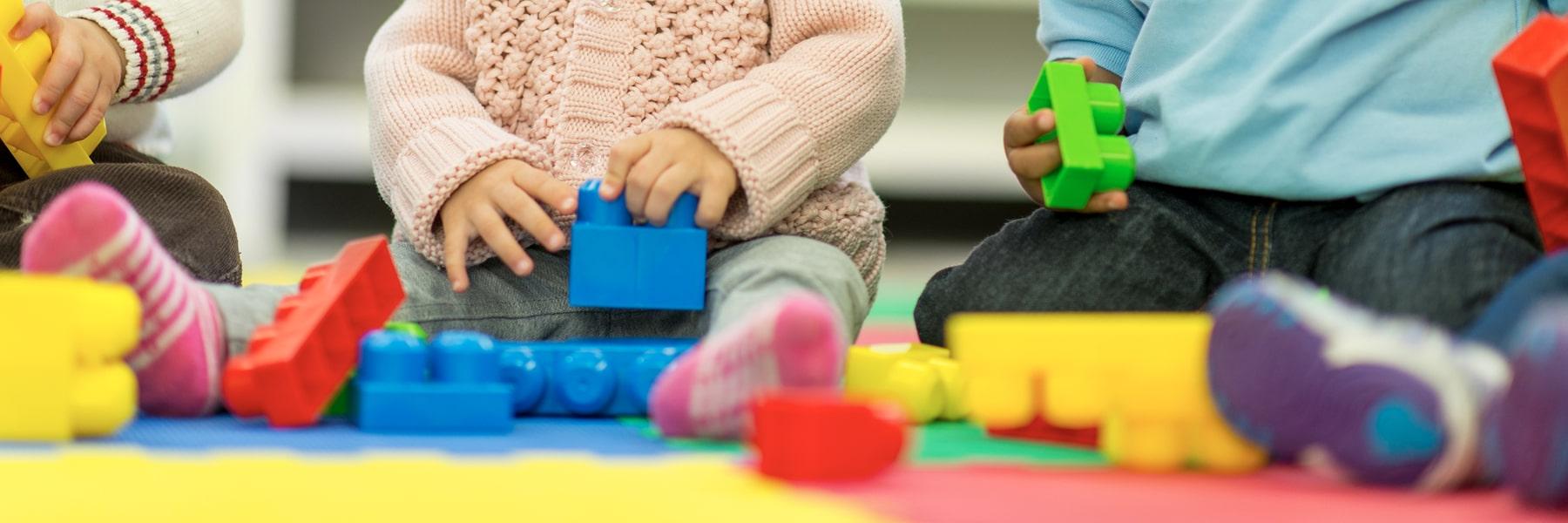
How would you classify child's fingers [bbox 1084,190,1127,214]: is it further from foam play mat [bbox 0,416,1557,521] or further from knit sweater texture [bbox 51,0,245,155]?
knit sweater texture [bbox 51,0,245,155]

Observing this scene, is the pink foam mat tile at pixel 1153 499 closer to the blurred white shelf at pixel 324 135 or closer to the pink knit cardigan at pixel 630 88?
the pink knit cardigan at pixel 630 88

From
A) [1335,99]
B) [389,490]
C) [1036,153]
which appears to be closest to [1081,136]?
[1036,153]

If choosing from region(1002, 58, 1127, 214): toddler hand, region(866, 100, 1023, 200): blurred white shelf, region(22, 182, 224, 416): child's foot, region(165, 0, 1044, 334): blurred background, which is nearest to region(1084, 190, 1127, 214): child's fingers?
region(1002, 58, 1127, 214): toddler hand

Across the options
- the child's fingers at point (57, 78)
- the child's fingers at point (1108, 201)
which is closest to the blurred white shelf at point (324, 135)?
the child's fingers at point (57, 78)

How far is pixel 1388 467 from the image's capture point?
0.53 metres

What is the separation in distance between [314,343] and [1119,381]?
0.35 meters

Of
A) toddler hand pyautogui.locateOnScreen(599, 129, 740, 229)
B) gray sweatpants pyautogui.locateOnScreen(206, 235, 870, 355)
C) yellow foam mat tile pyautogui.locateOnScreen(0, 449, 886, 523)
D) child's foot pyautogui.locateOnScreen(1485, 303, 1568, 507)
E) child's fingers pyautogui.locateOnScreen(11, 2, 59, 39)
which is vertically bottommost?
gray sweatpants pyautogui.locateOnScreen(206, 235, 870, 355)

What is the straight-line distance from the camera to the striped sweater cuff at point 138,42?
1.05 meters

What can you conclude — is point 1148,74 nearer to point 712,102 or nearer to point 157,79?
point 712,102

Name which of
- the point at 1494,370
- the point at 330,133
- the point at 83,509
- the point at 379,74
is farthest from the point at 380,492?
the point at 330,133

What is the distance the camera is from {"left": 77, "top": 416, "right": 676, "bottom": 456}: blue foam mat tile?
64cm

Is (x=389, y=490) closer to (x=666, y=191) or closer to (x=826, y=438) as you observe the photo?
(x=826, y=438)

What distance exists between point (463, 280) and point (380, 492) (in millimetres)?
414

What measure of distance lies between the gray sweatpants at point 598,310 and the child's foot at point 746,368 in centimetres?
16
